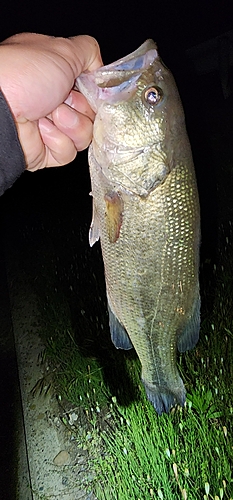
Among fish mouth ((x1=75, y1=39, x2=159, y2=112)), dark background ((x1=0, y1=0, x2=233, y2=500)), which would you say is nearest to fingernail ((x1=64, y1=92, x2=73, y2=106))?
fish mouth ((x1=75, y1=39, x2=159, y2=112))

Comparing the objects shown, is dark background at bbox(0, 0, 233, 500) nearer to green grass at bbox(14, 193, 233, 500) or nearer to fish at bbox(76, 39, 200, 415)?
green grass at bbox(14, 193, 233, 500)

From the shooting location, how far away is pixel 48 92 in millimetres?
1206

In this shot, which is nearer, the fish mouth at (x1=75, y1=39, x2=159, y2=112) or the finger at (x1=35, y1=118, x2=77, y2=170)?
the fish mouth at (x1=75, y1=39, x2=159, y2=112)

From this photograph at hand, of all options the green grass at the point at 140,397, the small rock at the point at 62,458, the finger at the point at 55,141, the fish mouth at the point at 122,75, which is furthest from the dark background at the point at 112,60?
the fish mouth at the point at 122,75

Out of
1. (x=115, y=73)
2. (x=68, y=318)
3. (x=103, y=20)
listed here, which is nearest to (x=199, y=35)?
(x=103, y=20)

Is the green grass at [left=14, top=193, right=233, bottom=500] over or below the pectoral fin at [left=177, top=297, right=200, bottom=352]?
below

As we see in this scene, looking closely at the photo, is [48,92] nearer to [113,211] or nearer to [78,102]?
[78,102]

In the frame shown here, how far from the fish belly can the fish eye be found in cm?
16

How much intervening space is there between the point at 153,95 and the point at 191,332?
1.85 ft

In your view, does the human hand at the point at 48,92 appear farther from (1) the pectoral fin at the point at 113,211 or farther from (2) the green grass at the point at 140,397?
(2) the green grass at the point at 140,397

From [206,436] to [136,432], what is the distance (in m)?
0.31

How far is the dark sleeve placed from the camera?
1065mm

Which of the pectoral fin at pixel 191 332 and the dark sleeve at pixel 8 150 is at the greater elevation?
the dark sleeve at pixel 8 150

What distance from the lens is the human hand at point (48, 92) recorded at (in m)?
1.15
